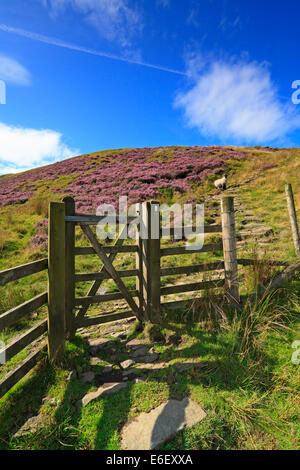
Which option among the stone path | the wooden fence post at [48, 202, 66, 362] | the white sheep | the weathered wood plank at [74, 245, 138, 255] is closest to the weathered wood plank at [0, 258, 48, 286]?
the wooden fence post at [48, 202, 66, 362]

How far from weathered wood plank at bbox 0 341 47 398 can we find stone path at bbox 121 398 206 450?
1.46 m

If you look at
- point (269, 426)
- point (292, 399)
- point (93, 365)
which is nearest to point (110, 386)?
point (93, 365)

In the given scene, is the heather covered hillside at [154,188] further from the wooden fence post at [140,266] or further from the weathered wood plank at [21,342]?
the weathered wood plank at [21,342]

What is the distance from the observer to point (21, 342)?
9.46ft

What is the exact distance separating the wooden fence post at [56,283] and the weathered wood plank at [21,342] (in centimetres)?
16

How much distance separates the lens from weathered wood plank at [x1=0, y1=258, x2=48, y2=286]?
2572mm

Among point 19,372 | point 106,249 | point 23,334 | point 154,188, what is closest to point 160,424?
point 19,372

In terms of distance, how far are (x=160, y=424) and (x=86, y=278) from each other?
2395 millimetres

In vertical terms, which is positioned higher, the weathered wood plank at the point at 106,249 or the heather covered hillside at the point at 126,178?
the heather covered hillside at the point at 126,178

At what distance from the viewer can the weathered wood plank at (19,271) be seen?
8.44 ft

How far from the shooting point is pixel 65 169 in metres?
27.4

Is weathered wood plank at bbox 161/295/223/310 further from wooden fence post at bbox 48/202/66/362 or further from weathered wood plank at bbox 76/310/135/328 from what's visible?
wooden fence post at bbox 48/202/66/362

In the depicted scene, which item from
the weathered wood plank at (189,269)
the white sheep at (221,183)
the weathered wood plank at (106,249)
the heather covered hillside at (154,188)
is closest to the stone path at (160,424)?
the weathered wood plank at (189,269)

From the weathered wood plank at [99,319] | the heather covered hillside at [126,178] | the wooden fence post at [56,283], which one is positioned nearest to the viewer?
the wooden fence post at [56,283]
